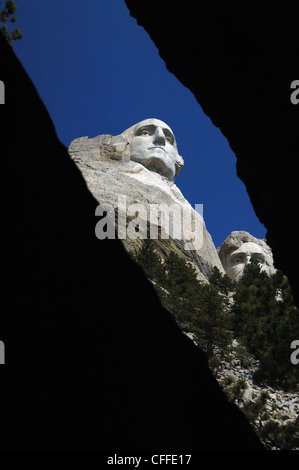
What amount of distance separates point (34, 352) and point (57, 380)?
0.66 feet

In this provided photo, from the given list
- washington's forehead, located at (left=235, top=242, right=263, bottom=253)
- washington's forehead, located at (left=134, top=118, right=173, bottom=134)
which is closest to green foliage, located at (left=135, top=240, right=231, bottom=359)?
washington's forehead, located at (left=134, top=118, right=173, bottom=134)

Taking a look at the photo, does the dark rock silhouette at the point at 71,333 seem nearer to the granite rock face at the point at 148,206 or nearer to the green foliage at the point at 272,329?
the green foliage at the point at 272,329

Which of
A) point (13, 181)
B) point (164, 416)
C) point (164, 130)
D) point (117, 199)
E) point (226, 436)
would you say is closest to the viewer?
point (13, 181)

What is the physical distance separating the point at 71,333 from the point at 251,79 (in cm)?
207

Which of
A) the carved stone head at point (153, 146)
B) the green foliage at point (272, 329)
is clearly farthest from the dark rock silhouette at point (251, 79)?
the carved stone head at point (153, 146)

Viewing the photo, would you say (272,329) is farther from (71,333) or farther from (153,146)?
(153,146)

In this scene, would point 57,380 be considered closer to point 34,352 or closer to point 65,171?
point 34,352

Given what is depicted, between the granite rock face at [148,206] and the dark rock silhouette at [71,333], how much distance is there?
13.8 metres

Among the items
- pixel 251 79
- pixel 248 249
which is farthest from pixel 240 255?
pixel 251 79

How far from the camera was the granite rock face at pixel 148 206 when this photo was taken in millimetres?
19969

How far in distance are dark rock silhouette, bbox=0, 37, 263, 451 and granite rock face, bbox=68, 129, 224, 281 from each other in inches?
545

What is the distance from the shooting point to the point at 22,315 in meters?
2.93

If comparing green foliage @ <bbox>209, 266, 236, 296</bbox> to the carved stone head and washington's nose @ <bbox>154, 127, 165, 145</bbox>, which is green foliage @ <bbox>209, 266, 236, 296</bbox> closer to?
the carved stone head
